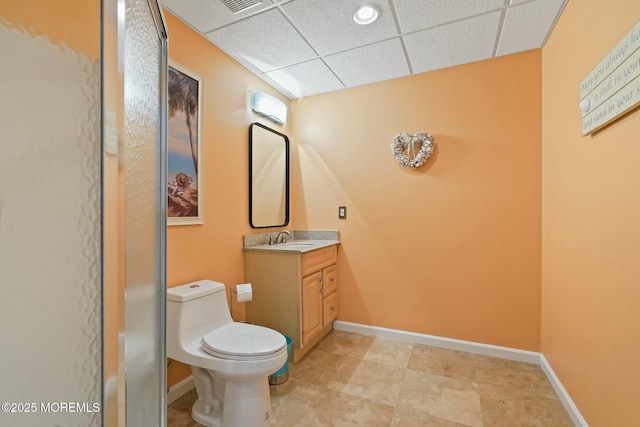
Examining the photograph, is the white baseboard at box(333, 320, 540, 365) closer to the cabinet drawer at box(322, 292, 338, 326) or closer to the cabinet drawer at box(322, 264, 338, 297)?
the cabinet drawer at box(322, 292, 338, 326)

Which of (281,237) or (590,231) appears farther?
(281,237)

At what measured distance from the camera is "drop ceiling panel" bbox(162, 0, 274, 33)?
5.26 ft

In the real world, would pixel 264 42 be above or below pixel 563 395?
above

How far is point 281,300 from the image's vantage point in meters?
2.08

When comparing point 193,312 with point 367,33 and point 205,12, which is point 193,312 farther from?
point 367,33

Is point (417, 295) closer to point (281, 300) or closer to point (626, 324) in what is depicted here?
point (281, 300)

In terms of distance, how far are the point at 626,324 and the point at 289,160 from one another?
8.31 ft

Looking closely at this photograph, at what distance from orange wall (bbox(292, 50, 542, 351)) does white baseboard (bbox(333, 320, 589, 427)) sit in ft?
0.18

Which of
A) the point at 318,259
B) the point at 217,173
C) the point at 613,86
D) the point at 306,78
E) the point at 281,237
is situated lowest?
the point at 318,259

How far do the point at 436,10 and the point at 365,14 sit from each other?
1.38 ft

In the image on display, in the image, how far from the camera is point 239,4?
5.27 feet

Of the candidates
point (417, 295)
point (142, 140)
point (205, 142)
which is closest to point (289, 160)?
point (205, 142)

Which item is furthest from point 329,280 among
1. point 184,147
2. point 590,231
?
point 590,231

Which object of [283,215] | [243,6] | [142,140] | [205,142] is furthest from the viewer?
[283,215]
